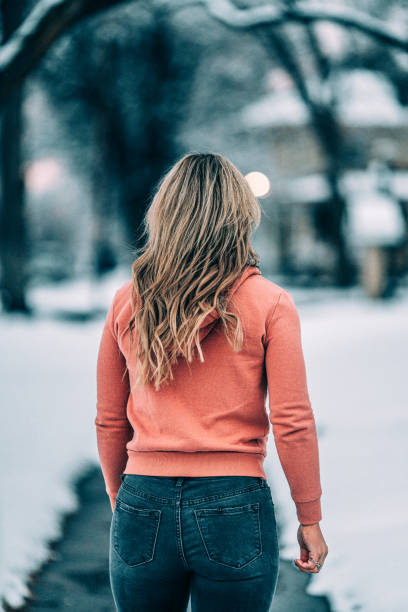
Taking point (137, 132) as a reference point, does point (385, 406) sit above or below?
below

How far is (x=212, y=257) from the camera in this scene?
179 centimetres

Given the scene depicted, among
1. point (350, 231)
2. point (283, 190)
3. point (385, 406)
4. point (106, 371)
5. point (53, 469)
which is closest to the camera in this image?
point (106, 371)

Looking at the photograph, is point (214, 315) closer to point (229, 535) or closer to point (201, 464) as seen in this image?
point (201, 464)

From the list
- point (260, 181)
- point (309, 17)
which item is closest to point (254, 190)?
point (309, 17)

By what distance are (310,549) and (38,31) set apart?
5.51 m

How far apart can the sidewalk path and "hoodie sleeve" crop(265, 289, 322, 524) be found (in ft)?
6.67

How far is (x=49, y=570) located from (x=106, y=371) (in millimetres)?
2648

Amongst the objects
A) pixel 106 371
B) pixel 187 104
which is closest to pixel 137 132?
pixel 187 104

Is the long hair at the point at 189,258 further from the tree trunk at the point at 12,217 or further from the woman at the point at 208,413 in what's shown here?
the tree trunk at the point at 12,217

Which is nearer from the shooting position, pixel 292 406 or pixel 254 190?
pixel 292 406

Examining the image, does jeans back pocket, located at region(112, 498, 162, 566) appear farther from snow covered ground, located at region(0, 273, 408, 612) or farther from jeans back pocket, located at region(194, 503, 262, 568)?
snow covered ground, located at region(0, 273, 408, 612)

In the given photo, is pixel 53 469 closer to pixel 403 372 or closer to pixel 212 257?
pixel 212 257

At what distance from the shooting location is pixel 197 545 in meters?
1.67

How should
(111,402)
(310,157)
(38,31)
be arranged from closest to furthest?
1. (111,402)
2. (38,31)
3. (310,157)
